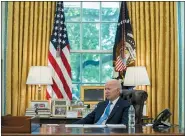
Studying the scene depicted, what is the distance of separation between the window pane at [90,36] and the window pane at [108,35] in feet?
0.29

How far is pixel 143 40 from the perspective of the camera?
6.20m

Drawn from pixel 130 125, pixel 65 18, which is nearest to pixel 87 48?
pixel 65 18

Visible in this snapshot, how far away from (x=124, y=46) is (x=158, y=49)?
0.56 m

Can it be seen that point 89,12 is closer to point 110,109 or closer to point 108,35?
point 108,35

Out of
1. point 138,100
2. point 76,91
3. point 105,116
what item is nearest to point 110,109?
point 105,116

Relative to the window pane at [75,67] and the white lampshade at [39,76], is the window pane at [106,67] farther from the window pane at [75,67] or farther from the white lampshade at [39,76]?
the white lampshade at [39,76]

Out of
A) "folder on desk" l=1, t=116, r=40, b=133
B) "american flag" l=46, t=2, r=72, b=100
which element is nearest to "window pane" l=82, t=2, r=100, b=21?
"american flag" l=46, t=2, r=72, b=100

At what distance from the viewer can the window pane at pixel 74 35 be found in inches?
254

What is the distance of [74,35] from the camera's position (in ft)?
21.3

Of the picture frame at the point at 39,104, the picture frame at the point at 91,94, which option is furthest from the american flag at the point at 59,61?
the picture frame at the point at 39,104

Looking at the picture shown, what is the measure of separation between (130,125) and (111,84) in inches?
36.1

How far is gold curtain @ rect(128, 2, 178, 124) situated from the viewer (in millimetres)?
6098

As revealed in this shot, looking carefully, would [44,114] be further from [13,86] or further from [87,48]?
[87,48]

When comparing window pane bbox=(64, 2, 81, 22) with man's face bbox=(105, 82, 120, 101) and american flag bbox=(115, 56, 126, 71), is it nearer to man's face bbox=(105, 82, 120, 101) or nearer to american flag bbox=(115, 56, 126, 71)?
american flag bbox=(115, 56, 126, 71)
